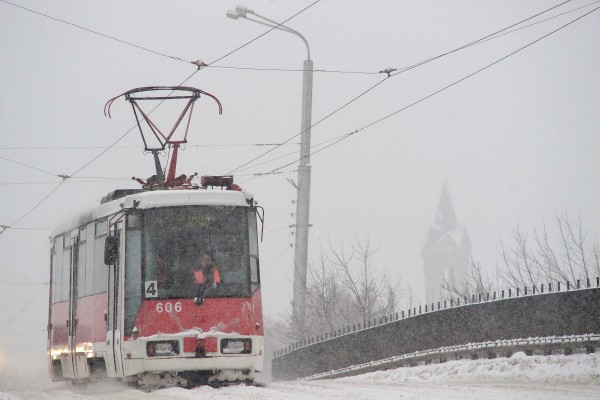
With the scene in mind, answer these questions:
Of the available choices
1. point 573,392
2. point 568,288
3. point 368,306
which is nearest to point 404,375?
point 568,288

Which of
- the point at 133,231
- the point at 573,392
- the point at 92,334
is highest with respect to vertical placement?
the point at 133,231

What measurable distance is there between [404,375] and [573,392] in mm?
6435

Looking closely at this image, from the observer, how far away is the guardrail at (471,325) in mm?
17078

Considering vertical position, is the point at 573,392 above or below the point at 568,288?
below

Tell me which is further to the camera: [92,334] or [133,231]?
[92,334]

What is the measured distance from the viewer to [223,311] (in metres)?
16.4

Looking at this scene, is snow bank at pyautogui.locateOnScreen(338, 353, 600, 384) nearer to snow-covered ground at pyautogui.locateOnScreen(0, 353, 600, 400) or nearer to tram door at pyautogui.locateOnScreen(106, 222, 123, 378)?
snow-covered ground at pyautogui.locateOnScreen(0, 353, 600, 400)

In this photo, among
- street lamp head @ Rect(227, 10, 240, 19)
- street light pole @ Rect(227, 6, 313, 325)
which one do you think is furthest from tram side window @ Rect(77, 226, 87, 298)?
street lamp head @ Rect(227, 10, 240, 19)

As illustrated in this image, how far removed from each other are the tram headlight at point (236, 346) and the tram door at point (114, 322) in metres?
1.53

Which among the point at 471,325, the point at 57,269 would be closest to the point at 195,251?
the point at 471,325

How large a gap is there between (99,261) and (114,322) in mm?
1641

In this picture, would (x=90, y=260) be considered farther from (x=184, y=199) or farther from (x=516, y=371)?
(x=516, y=371)

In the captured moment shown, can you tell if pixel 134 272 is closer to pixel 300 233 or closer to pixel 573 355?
pixel 573 355

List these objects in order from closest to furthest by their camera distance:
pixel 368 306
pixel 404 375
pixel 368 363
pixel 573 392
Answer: pixel 573 392 < pixel 404 375 < pixel 368 363 < pixel 368 306
